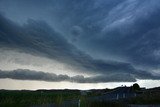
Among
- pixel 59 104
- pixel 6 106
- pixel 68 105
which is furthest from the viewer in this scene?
pixel 68 105

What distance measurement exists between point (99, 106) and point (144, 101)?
2081 centimetres

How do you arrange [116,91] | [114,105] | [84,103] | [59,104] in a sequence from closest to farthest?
[59,104], [84,103], [114,105], [116,91]

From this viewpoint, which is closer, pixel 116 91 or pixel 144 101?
pixel 144 101

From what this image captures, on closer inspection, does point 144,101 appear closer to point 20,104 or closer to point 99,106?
point 99,106

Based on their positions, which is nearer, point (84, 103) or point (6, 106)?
point (6, 106)

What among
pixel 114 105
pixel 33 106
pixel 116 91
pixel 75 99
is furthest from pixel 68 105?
pixel 116 91

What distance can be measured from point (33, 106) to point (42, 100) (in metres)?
2.38

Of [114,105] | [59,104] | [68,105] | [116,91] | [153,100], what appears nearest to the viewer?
[59,104]

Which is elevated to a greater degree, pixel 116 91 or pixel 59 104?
pixel 116 91

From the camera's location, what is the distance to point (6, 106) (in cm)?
1914

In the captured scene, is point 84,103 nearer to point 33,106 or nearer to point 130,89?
point 33,106

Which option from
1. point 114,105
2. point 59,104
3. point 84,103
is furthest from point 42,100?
point 114,105

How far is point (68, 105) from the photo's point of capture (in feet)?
75.9

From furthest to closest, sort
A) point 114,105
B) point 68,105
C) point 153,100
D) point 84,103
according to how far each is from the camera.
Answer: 1. point 153,100
2. point 114,105
3. point 84,103
4. point 68,105
